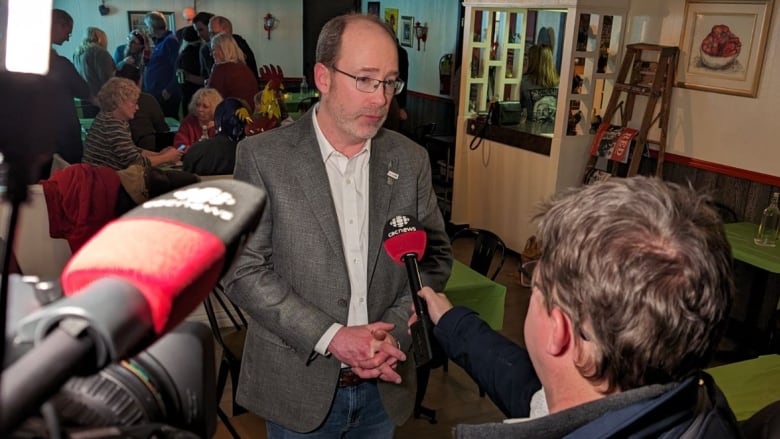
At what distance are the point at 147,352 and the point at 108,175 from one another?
2872 mm

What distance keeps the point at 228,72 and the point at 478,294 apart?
3184 mm

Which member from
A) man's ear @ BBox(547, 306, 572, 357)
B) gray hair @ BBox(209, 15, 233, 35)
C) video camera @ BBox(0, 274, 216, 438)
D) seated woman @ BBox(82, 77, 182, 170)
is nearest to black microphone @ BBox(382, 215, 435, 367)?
man's ear @ BBox(547, 306, 572, 357)

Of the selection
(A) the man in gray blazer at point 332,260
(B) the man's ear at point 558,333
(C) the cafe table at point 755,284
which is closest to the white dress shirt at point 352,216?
(A) the man in gray blazer at point 332,260

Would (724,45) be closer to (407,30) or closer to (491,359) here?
(491,359)

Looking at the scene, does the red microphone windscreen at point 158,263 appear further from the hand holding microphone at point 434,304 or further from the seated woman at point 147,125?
the seated woman at point 147,125

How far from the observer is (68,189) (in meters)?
3.07

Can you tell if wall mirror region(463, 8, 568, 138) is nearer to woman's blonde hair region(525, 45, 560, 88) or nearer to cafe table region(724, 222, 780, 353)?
woman's blonde hair region(525, 45, 560, 88)

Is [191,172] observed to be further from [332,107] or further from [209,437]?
[209,437]

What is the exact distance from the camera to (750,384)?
6.67 feet

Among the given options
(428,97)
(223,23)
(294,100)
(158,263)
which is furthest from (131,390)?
(428,97)

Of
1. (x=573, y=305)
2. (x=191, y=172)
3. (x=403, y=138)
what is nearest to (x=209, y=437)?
(x=573, y=305)

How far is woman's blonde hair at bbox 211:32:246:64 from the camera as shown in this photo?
5074 mm

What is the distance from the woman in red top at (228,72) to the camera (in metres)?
5.11

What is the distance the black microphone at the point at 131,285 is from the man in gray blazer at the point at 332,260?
A: 0.96 m
